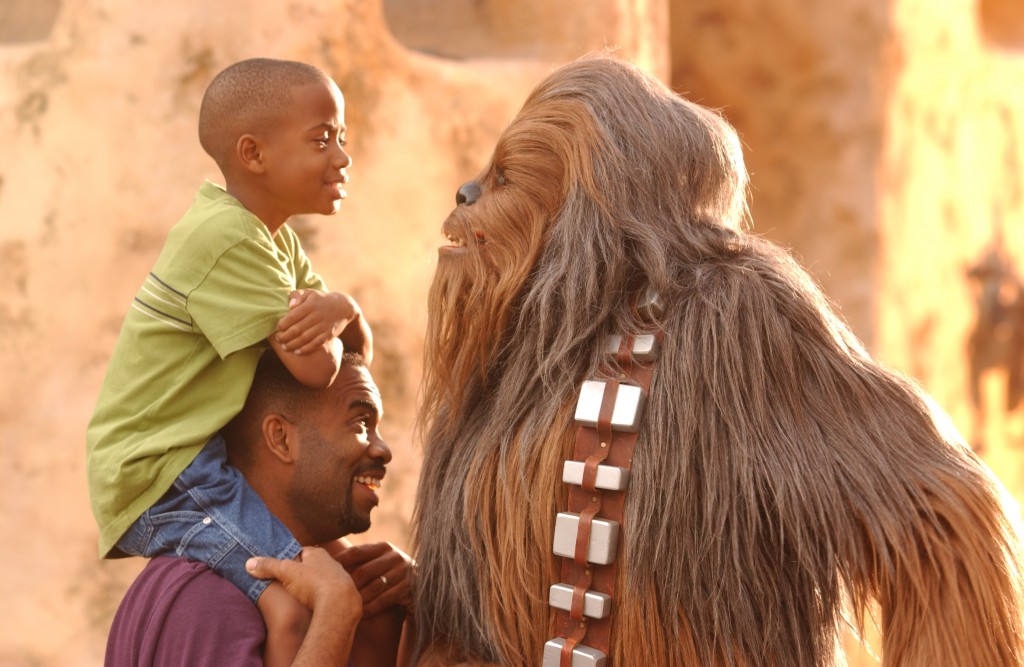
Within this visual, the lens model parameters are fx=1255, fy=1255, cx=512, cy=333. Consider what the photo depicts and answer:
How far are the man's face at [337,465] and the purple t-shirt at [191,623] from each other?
0.73 feet

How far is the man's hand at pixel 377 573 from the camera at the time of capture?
1984mm

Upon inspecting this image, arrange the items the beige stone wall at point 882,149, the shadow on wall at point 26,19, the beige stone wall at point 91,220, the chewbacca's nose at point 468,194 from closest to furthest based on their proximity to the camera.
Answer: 1. the chewbacca's nose at point 468,194
2. the beige stone wall at point 91,220
3. the shadow on wall at point 26,19
4. the beige stone wall at point 882,149

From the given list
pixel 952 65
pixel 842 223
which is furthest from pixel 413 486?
pixel 952 65

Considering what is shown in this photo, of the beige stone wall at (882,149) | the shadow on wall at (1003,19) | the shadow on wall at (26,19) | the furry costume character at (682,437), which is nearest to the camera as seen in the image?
the furry costume character at (682,437)

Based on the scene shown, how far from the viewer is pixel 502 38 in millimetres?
3799

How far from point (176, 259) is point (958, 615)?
117 centimetres

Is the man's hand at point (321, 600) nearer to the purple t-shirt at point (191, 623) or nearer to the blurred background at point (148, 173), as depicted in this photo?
the purple t-shirt at point (191, 623)

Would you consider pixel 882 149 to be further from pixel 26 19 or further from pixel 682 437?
pixel 682 437

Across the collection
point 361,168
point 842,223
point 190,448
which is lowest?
point 190,448

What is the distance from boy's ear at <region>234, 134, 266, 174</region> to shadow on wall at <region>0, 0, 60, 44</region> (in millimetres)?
1997

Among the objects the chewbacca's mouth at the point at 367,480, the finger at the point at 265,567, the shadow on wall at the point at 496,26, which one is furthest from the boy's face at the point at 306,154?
the shadow on wall at the point at 496,26

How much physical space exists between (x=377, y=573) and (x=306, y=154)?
674 millimetres

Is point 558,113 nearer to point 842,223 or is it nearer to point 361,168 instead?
point 361,168

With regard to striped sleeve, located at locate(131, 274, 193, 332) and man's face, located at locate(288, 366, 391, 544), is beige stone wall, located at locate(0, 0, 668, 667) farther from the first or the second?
striped sleeve, located at locate(131, 274, 193, 332)
